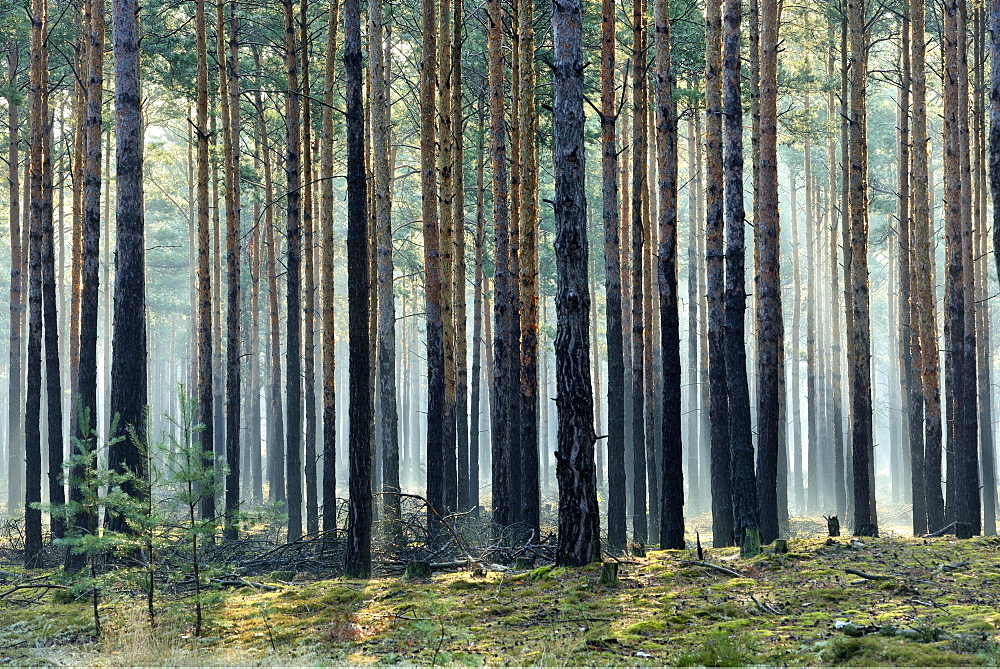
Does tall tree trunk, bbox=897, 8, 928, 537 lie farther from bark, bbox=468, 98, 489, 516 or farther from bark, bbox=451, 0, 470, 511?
bark, bbox=468, 98, 489, 516

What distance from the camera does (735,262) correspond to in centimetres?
1173

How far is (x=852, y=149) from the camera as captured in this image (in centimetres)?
1450

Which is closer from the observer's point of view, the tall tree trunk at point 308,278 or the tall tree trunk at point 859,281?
the tall tree trunk at point 859,281

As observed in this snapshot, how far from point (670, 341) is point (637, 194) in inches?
170

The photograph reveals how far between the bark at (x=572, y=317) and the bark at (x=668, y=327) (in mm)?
3134

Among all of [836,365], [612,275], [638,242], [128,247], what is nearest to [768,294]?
[612,275]

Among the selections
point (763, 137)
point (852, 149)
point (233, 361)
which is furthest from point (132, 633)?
point (852, 149)

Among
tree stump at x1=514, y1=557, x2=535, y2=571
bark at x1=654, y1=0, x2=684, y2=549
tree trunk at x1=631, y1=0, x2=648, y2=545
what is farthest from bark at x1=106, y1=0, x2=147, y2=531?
tree trunk at x1=631, y1=0, x2=648, y2=545

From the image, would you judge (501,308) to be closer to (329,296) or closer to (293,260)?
(293,260)

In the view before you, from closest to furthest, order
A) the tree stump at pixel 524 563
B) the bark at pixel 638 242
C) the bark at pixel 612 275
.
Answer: the tree stump at pixel 524 563
the bark at pixel 612 275
the bark at pixel 638 242

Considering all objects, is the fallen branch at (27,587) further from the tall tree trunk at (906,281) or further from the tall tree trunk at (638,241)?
the tall tree trunk at (906,281)

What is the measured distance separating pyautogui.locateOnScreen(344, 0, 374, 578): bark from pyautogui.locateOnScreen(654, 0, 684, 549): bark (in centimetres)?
429

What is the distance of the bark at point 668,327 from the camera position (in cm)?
1184

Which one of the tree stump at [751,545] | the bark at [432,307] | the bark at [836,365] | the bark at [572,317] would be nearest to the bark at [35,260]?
the bark at [432,307]
